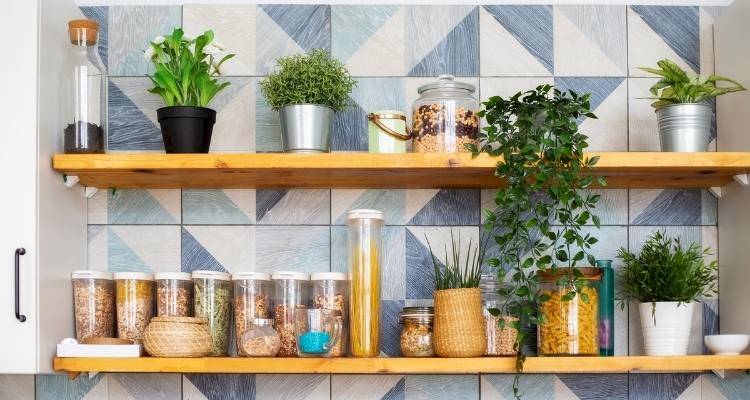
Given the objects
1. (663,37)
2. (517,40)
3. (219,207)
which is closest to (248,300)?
(219,207)

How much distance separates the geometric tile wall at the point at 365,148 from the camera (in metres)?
2.36

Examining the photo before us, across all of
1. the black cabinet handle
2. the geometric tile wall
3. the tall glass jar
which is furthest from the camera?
the geometric tile wall

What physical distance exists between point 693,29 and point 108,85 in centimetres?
153

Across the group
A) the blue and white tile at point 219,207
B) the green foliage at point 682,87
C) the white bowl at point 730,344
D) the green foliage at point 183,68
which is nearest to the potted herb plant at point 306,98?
the green foliage at point 183,68

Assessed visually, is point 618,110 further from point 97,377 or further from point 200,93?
point 97,377

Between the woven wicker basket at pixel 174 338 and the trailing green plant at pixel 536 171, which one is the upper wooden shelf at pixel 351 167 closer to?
the trailing green plant at pixel 536 171

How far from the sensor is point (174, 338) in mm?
2090

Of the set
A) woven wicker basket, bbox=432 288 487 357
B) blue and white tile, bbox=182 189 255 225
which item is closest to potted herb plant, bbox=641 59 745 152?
woven wicker basket, bbox=432 288 487 357

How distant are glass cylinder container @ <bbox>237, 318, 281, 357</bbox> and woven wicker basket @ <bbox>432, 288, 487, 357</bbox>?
1.20 feet

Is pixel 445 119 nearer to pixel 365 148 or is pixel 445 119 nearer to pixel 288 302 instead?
pixel 365 148

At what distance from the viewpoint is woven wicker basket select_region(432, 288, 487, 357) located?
211cm

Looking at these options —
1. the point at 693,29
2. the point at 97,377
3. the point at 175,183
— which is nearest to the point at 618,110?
the point at 693,29

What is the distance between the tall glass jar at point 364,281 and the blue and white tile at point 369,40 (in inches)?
17.2

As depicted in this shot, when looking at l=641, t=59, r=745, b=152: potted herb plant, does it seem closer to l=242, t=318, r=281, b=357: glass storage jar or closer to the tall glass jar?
the tall glass jar
